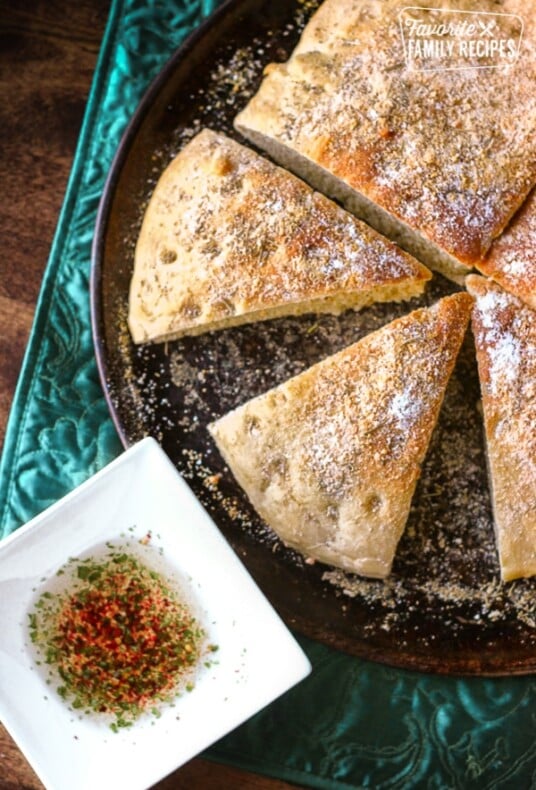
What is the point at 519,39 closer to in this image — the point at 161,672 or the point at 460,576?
the point at 460,576

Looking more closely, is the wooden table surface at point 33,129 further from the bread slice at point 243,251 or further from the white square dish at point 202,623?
the white square dish at point 202,623

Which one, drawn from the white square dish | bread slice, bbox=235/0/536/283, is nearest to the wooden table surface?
the white square dish

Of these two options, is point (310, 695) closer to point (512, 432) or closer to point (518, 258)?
point (512, 432)

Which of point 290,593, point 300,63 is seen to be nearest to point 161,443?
point 290,593

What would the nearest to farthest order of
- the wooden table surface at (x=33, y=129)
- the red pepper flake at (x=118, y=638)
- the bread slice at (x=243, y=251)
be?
the red pepper flake at (x=118, y=638)
the bread slice at (x=243, y=251)
the wooden table surface at (x=33, y=129)

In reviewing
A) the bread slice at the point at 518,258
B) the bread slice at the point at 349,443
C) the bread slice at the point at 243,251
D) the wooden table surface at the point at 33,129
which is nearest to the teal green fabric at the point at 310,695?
the wooden table surface at the point at 33,129

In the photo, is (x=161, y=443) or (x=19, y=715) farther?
(x=161, y=443)
